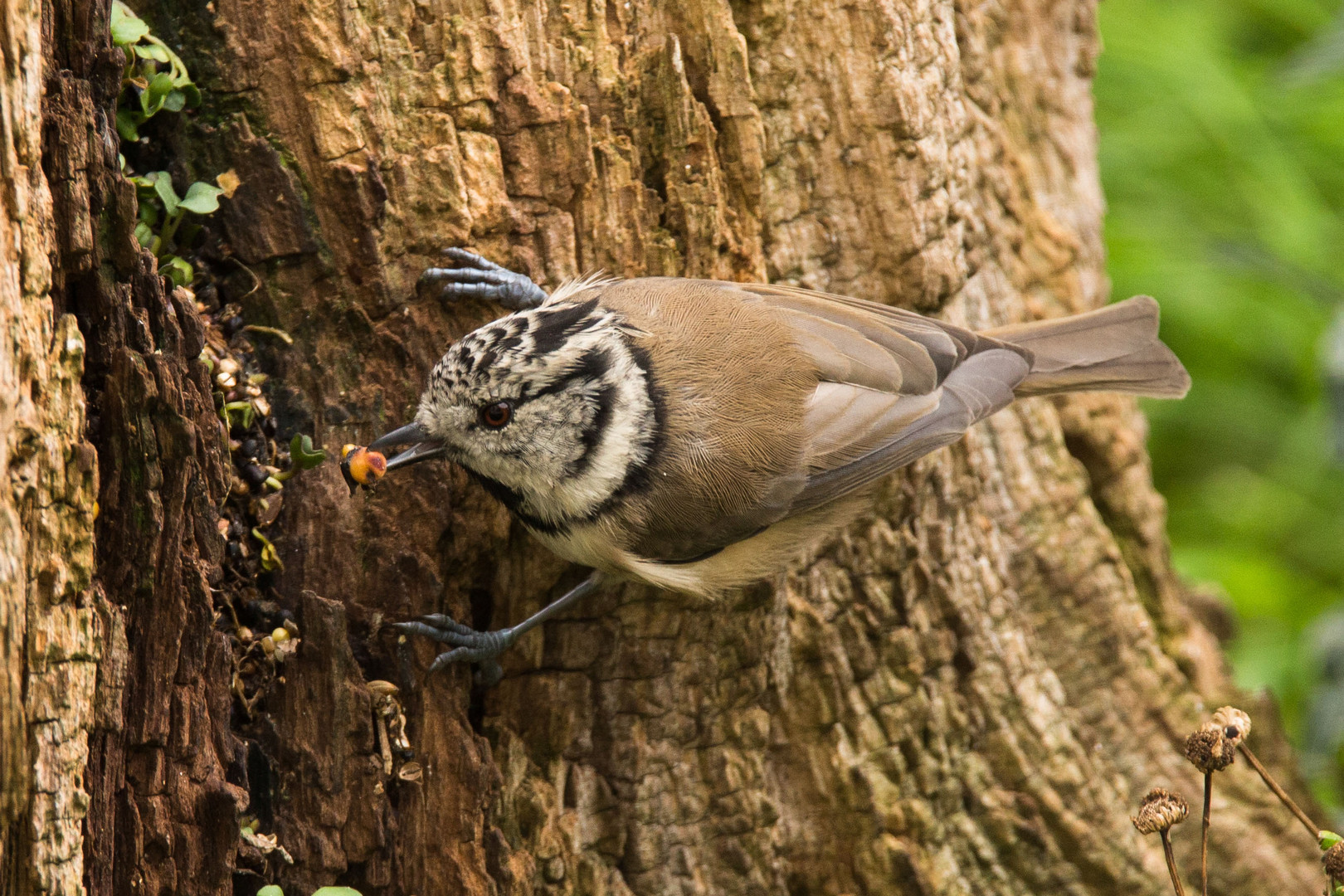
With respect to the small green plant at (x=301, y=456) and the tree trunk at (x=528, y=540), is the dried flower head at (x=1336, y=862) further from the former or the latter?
the small green plant at (x=301, y=456)

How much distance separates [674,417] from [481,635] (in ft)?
2.55

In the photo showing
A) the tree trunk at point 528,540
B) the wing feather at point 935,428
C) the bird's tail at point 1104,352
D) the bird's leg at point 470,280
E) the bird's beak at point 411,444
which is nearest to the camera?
the tree trunk at point 528,540

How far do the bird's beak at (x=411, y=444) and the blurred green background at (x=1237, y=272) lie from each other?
368cm

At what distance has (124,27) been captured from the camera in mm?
2764

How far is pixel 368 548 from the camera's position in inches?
118

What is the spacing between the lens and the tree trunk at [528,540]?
7.89ft

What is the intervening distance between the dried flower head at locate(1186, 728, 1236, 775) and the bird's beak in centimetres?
191

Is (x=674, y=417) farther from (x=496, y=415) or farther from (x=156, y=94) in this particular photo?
(x=156, y=94)

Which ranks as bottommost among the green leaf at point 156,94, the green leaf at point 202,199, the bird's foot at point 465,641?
the bird's foot at point 465,641

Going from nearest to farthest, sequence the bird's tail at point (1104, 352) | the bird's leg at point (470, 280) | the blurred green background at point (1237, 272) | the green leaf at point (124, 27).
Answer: the green leaf at point (124, 27) < the bird's leg at point (470, 280) < the bird's tail at point (1104, 352) < the blurred green background at point (1237, 272)

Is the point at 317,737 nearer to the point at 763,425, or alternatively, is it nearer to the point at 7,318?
the point at 7,318

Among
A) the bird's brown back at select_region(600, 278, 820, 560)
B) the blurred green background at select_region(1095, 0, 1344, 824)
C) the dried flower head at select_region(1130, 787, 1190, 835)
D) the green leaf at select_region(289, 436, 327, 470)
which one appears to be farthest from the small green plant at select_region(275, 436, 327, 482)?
the blurred green background at select_region(1095, 0, 1344, 824)

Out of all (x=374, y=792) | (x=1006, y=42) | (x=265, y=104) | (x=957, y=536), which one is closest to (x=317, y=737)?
(x=374, y=792)

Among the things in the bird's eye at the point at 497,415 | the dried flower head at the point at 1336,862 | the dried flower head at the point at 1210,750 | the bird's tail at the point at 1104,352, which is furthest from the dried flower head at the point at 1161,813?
the bird's eye at the point at 497,415
